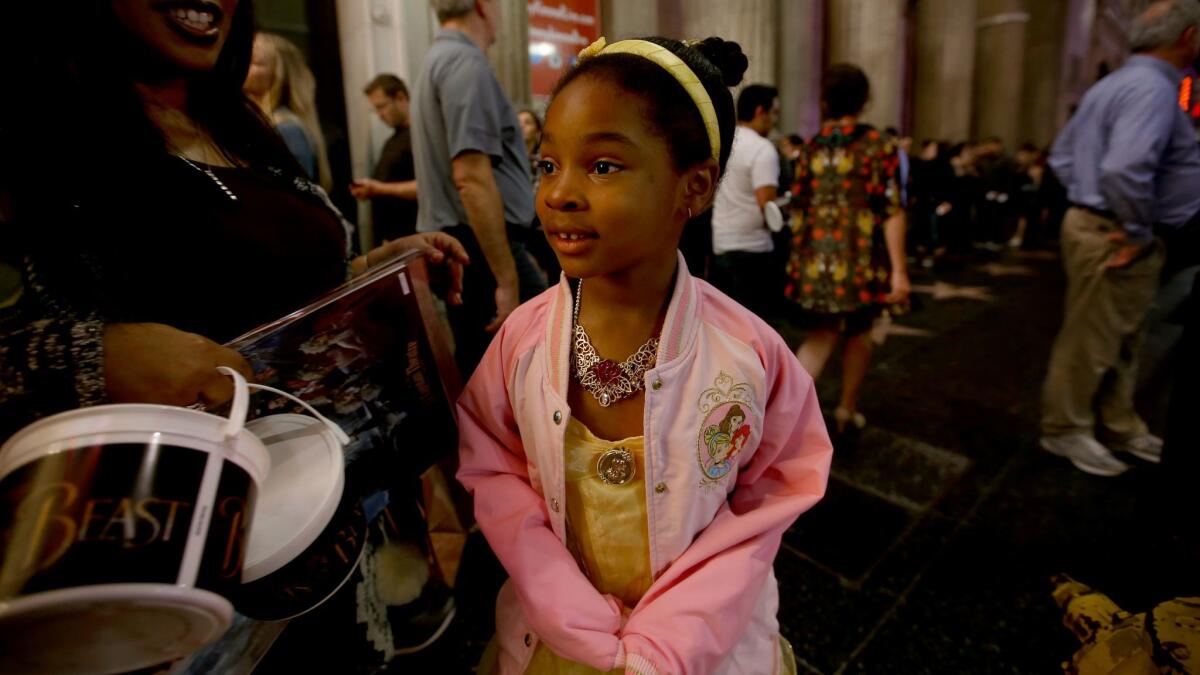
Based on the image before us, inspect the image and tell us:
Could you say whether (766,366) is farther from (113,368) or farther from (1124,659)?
(1124,659)

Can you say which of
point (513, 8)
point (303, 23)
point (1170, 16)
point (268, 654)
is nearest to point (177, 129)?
point (268, 654)

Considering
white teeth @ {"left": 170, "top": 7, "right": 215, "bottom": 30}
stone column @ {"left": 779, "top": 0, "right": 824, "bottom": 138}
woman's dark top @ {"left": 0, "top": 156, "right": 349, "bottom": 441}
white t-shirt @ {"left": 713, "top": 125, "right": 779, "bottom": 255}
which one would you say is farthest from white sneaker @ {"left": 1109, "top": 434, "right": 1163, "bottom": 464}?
stone column @ {"left": 779, "top": 0, "right": 824, "bottom": 138}

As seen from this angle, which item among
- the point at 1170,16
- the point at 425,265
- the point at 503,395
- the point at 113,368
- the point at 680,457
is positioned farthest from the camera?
the point at 1170,16

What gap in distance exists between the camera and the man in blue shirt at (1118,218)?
107 inches

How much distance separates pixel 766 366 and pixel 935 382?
146 inches

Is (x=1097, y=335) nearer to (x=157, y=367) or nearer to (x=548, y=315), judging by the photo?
(x=548, y=315)

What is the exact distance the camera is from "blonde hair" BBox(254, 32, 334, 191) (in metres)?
3.29

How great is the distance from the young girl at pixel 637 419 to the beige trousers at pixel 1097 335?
8.92ft

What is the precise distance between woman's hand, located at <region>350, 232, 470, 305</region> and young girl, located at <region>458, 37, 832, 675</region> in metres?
0.24

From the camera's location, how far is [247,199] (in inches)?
41.8

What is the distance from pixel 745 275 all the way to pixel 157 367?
370 centimetres

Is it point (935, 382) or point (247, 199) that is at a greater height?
point (247, 199)

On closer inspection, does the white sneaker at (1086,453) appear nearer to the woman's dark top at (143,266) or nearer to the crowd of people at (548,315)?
the crowd of people at (548,315)

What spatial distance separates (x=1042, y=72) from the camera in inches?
680
